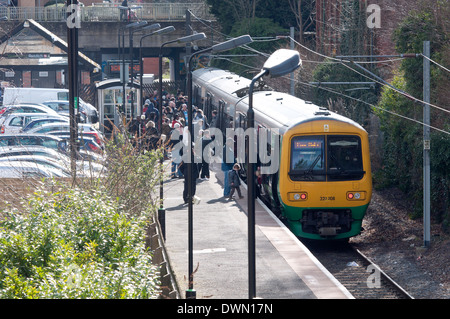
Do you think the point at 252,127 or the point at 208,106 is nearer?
the point at 252,127

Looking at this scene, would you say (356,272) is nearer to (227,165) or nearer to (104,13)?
(227,165)

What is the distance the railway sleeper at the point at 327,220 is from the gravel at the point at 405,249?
4.02ft

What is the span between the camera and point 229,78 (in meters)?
30.0

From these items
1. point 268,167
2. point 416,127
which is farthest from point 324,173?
point 416,127

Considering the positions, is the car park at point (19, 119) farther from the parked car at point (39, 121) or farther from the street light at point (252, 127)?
the street light at point (252, 127)

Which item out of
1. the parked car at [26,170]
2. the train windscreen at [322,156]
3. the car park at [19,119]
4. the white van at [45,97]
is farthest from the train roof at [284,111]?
the white van at [45,97]

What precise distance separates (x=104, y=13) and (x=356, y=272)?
42.1 m

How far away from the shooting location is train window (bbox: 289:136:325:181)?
16312mm

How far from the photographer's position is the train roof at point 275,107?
654 inches

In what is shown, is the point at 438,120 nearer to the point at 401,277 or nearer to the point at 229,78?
the point at 401,277

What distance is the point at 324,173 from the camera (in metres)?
16.4

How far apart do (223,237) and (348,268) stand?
2765mm

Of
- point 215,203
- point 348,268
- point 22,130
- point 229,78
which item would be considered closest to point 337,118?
point 348,268

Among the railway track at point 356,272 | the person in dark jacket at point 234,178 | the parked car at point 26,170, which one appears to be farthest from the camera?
the person in dark jacket at point 234,178
